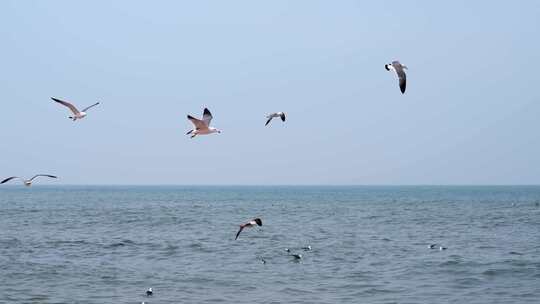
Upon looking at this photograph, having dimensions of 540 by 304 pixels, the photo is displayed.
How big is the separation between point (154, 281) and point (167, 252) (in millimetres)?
10468

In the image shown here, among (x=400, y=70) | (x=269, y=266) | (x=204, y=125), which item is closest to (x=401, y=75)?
(x=400, y=70)

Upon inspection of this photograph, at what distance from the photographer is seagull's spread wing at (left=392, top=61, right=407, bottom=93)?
18.8 metres

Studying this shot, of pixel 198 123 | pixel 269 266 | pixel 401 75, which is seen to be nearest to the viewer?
pixel 401 75

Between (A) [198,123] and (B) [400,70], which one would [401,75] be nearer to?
(B) [400,70]

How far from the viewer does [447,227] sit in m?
55.6

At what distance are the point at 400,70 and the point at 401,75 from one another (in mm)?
226

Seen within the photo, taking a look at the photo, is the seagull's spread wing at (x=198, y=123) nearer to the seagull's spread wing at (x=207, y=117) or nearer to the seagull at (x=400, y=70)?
the seagull's spread wing at (x=207, y=117)

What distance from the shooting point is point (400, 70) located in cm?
1952

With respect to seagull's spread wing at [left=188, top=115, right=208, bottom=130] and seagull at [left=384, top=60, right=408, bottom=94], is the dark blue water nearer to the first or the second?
seagull's spread wing at [left=188, top=115, right=208, bottom=130]

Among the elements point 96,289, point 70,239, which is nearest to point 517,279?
point 96,289

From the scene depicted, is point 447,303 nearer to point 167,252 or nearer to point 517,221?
point 167,252

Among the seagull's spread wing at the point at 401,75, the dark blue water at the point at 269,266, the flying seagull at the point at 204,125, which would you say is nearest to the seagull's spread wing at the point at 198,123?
the flying seagull at the point at 204,125

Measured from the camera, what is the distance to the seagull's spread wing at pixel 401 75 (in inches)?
739

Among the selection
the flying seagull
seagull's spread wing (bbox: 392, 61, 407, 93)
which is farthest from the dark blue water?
seagull's spread wing (bbox: 392, 61, 407, 93)
